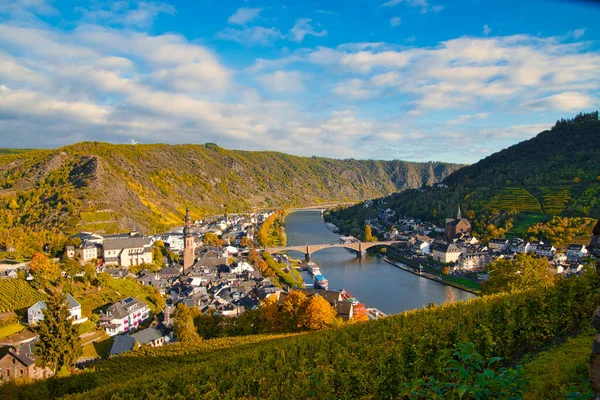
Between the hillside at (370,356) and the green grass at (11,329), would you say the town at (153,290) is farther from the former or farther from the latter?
the hillside at (370,356)

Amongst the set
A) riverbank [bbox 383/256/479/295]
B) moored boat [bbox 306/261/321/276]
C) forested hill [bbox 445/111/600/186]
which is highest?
forested hill [bbox 445/111/600/186]

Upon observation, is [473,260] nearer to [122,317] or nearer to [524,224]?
[524,224]

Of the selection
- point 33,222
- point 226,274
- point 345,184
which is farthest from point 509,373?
point 345,184

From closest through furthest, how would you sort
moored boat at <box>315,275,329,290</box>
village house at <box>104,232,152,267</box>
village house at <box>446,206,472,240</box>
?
moored boat at <box>315,275,329,290</box>, village house at <box>104,232,152,267</box>, village house at <box>446,206,472,240</box>

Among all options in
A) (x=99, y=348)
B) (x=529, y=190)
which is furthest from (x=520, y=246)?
(x=99, y=348)

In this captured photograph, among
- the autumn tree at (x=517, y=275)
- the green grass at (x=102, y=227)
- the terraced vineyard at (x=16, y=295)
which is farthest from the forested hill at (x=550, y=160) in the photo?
the terraced vineyard at (x=16, y=295)

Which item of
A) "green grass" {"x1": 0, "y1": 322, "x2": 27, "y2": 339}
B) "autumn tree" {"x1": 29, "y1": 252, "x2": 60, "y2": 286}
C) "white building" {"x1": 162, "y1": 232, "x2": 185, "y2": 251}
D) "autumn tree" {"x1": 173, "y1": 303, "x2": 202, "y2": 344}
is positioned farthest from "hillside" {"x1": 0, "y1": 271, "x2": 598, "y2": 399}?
"white building" {"x1": 162, "y1": 232, "x2": 185, "y2": 251}

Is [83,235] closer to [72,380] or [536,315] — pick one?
[72,380]

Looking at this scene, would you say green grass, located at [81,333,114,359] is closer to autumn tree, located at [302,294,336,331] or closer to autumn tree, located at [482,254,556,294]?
autumn tree, located at [302,294,336,331]
